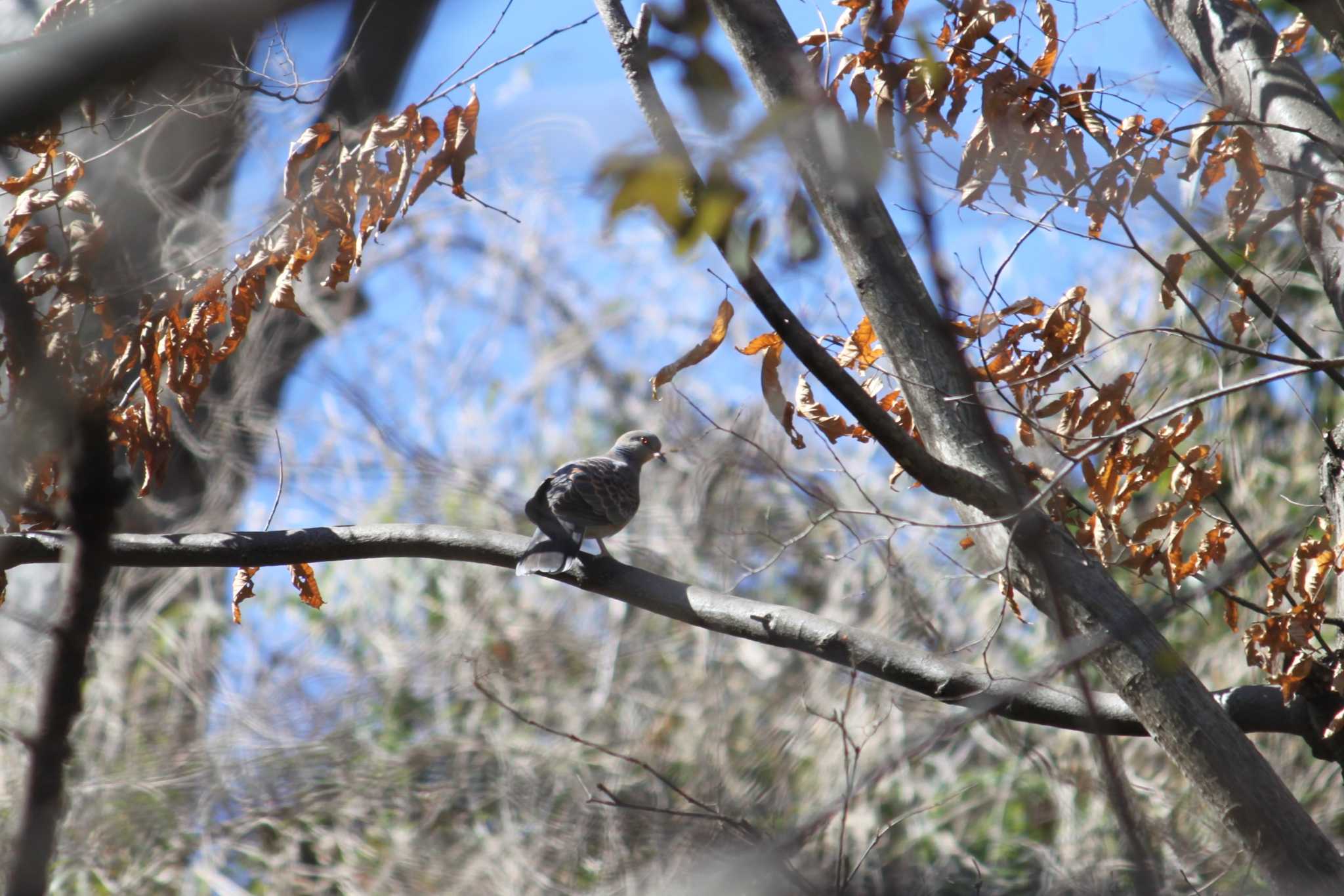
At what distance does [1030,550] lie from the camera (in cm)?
156

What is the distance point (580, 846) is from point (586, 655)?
1140mm

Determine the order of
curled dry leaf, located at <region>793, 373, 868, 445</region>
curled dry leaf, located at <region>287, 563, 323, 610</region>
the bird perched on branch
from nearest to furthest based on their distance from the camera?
curled dry leaf, located at <region>793, 373, 868, 445</region>, curled dry leaf, located at <region>287, 563, 323, 610</region>, the bird perched on branch

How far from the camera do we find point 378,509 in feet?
19.8

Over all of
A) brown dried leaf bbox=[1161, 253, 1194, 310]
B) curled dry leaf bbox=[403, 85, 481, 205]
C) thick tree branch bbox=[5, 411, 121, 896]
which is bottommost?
thick tree branch bbox=[5, 411, 121, 896]

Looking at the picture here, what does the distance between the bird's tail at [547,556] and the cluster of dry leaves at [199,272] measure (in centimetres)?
68

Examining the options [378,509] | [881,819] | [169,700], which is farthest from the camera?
[378,509]

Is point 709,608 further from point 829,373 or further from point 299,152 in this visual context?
point 299,152

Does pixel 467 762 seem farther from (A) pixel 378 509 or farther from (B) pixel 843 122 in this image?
(B) pixel 843 122

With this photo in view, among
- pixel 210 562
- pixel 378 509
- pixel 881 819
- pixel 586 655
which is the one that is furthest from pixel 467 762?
pixel 210 562

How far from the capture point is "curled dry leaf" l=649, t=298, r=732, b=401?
2043 mm

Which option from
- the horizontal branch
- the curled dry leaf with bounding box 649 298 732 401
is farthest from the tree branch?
the horizontal branch

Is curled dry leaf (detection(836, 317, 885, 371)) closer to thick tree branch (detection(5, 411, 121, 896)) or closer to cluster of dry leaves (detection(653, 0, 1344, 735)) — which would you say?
cluster of dry leaves (detection(653, 0, 1344, 735))

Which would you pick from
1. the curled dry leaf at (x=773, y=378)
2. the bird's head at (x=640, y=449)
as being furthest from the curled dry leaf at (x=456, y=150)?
the bird's head at (x=640, y=449)

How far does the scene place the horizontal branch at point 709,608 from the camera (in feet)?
6.75
